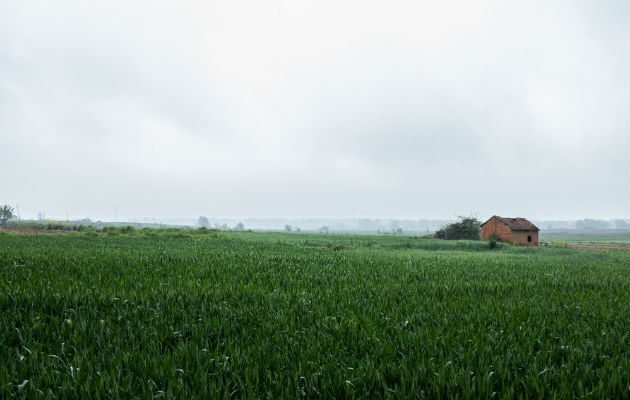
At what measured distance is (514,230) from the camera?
50.2 metres

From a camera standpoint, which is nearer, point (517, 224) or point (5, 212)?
point (517, 224)

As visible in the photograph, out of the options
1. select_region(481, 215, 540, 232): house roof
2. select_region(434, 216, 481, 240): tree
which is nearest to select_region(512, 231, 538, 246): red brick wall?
select_region(481, 215, 540, 232): house roof

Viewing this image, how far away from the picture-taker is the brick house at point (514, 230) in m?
50.2

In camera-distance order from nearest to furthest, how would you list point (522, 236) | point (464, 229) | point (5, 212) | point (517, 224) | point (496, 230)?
point (522, 236)
point (517, 224)
point (496, 230)
point (464, 229)
point (5, 212)

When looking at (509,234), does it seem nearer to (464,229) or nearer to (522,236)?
(522,236)

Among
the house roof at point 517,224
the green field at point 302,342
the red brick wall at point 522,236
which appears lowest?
the red brick wall at point 522,236

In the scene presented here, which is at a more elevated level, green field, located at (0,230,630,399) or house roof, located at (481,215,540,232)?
house roof, located at (481,215,540,232)

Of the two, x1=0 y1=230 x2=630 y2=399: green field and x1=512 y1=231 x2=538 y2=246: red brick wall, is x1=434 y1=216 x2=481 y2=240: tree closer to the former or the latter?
x1=512 y1=231 x2=538 y2=246: red brick wall

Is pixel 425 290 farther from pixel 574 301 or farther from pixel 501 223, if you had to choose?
pixel 501 223

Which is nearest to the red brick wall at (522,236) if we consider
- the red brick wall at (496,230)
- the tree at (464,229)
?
the red brick wall at (496,230)

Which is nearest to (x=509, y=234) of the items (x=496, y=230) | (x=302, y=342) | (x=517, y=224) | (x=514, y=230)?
(x=514, y=230)

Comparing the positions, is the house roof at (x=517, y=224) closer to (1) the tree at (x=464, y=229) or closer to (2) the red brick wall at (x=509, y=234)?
(2) the red brick wall at (x=509, y=234)

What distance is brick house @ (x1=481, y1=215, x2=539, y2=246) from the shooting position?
5025 cm

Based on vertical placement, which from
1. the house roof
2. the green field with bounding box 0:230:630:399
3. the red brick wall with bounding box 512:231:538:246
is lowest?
the red brick wall with bounding box 512:231:538:246
